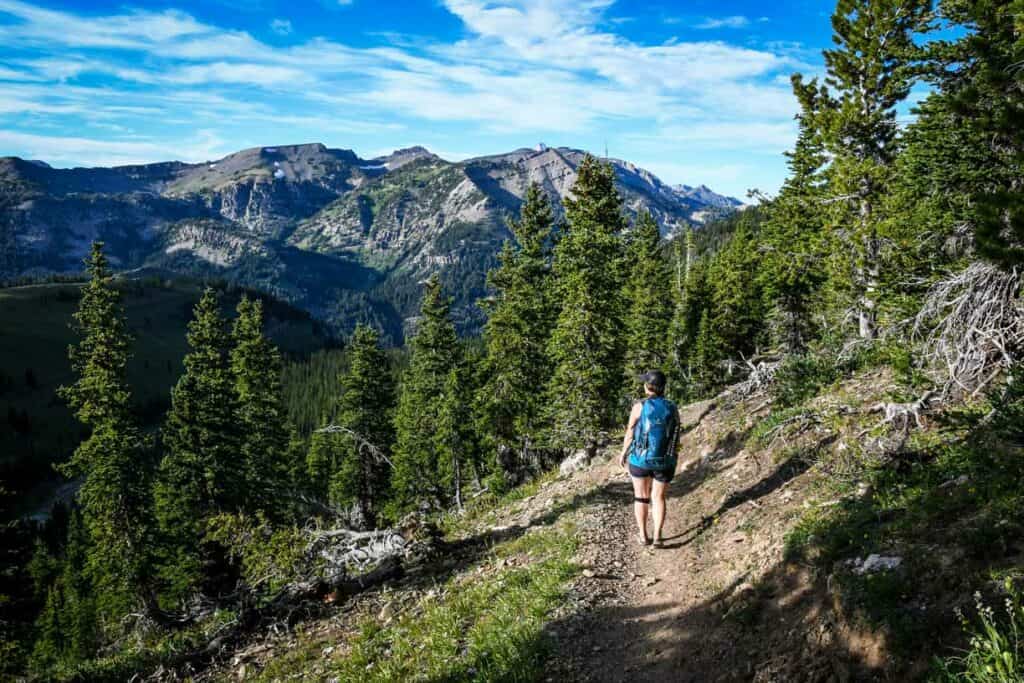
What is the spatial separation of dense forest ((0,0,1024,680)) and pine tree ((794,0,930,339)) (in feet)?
0.31

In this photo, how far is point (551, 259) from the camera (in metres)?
30.7

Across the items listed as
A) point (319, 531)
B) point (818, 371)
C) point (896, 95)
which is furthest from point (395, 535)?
point (896, 95)

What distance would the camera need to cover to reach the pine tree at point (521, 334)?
2792cm

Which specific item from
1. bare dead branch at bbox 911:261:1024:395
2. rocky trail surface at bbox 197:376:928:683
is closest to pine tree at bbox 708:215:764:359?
rocky trail surface at bbox 197:376:928:683

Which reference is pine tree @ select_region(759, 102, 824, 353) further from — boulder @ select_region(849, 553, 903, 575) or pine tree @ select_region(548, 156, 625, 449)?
boulder @ select_region(849, 553, 903, 575)

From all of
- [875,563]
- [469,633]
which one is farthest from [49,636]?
A: [875,563]

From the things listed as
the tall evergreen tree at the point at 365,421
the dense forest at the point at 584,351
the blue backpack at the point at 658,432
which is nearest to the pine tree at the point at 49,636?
the dense forest at the point at 584,351

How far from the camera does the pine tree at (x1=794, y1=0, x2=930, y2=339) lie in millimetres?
21641

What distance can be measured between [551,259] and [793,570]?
25.4 metres

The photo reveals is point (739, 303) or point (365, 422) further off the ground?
point (739, 303)

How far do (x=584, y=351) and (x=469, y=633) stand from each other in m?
16.1

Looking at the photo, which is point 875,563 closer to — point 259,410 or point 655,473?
point 655,473

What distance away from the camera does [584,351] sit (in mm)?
22969

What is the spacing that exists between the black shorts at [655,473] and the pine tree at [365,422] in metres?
31.2
